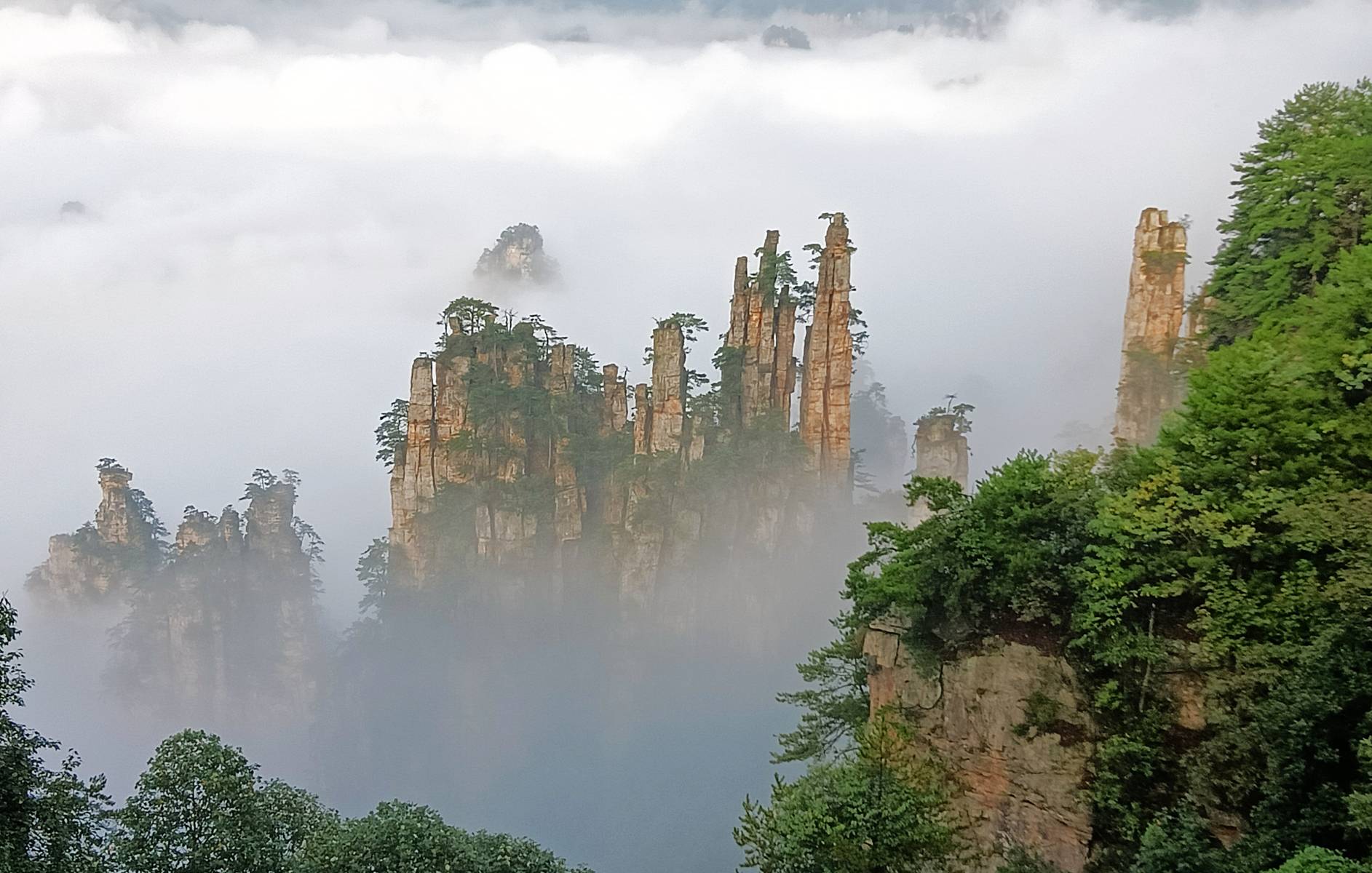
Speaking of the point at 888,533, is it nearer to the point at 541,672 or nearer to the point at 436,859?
the point at 436,859

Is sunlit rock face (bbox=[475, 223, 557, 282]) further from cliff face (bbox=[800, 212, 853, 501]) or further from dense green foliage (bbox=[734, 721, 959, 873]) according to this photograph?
dense green foliage (bbox=[734, 721, 959, 873])

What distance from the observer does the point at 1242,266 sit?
67.5ft

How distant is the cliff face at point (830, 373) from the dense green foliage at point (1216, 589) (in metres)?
Answer: 37.7

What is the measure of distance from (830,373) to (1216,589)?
42954 mm

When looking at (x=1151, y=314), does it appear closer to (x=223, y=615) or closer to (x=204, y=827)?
(x=204, y=827)

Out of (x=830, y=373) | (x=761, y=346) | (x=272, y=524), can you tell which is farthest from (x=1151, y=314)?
(x=272, y=524)

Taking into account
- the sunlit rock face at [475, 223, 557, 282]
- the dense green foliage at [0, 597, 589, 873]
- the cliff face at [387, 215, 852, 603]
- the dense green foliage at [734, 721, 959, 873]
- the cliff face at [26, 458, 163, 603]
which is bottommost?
the dense green foliage at [0, 597, 589, 873]

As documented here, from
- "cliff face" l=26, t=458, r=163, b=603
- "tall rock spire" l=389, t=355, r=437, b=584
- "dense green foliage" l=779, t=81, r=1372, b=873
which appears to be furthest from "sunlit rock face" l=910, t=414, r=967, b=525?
"cliff face" l=26, t=458, r=163, b=603

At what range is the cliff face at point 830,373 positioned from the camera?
181 feet

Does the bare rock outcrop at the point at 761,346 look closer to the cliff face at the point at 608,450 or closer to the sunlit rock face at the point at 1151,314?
the cliff face at the point at 608,450

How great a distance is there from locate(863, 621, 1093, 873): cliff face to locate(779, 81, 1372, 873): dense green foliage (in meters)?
0.34

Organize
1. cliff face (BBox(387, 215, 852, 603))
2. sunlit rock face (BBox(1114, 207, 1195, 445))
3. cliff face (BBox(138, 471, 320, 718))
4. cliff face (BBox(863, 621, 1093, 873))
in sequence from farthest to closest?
1. cliff face (BBox(138, 471, 320, 718))
2. cliff face (BBox(387, 215, 852, 603))
3. sunlit rock face (BBox(1114, 207, 1195, 445))
4. cliff face (BBox(863, 621, 1093, 873))

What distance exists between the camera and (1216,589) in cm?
1409

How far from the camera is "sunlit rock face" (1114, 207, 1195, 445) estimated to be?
36.4 metres
